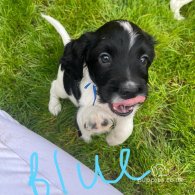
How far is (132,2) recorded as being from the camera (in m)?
3.41

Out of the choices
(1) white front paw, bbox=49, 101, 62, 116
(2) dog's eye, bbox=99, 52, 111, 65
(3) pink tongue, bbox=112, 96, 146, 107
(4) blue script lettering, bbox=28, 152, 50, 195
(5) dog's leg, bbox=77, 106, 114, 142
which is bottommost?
(4) blue script lettering, bbox=28, 152, 50, 195

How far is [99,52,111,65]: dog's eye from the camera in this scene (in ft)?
7.61

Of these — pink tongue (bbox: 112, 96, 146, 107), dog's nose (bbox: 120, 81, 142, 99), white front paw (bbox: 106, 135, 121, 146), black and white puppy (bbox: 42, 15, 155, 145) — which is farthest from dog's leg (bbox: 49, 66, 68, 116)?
dog's nose (bbox: 120, 81, 142, 99)

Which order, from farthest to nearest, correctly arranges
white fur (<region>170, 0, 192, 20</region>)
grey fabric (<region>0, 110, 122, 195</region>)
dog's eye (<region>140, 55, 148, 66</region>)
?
white fur (<region>170, 0, 192, 20</region>) → dog's eye (<region>140, 55, 148, 66</region>) → grey fabric (<region>0, 110, 122, 195</region>)

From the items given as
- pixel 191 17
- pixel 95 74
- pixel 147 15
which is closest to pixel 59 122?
pixel 95 74

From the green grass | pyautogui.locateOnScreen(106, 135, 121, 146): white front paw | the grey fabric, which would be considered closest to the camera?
the grey fabric

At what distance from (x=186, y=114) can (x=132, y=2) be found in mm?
1013

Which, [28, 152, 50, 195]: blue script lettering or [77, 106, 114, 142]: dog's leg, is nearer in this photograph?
[28, 152, 50, 195]: blue script lettering

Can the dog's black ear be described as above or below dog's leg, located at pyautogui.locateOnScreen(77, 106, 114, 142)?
above

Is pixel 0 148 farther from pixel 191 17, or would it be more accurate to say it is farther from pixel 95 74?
pixel 191 17

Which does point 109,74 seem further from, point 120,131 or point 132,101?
point 120,131

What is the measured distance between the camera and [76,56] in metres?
2.49

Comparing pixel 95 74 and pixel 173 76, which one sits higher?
pixel 173 76

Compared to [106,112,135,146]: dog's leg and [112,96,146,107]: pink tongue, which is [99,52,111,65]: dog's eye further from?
[106,112,135,146]: dog's leg
